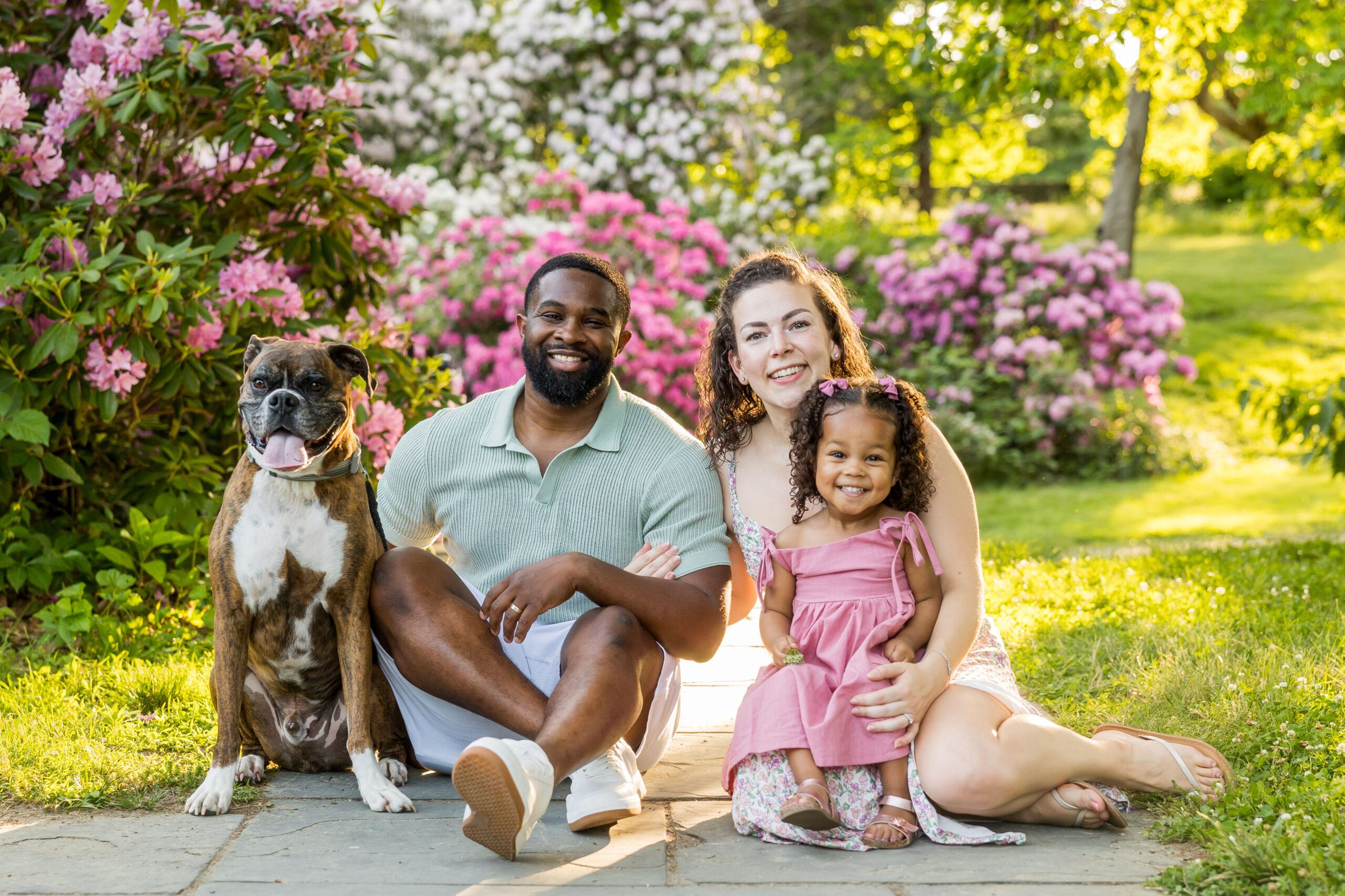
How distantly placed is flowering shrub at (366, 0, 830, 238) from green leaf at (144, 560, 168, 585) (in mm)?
7026

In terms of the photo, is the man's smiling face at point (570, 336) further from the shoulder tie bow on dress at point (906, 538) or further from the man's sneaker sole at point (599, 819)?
the man's sneaker sole at point (599, 819)

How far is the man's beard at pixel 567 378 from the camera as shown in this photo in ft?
10.8

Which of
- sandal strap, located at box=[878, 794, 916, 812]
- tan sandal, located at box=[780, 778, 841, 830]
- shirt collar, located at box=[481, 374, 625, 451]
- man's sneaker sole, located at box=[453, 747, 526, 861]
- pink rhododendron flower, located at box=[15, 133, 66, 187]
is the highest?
pink rhododendron flower, located at box=[15, 133, 66, 187]

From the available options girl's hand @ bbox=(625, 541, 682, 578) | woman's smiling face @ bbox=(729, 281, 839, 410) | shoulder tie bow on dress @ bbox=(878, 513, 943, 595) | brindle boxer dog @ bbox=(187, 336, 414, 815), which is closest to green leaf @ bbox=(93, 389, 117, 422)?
brindle boxer dog @ bbox=(187, 336, 414, 815)

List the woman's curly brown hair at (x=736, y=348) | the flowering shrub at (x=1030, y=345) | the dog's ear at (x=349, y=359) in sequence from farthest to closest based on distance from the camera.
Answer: the flowering shrub at (x=1030, y=345)
the woman's curly brown hair at (x=736, y=348)
the dog's ear at (x=349, y=359)

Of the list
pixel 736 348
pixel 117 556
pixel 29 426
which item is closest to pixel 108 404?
pixel 29 426

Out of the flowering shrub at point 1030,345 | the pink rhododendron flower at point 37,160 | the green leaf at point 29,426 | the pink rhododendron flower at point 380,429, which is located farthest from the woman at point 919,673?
the flowering shrub at point 1030,345

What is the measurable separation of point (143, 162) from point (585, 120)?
719 centimetres

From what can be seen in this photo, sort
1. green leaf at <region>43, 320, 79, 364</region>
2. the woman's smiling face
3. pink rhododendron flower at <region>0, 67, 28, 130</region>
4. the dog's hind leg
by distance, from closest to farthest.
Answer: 1. the dog's hind leg
2. the woman's smiling face
3. green leaf at <region>43, 320, 79, 364</region>
4. pink rhododendron flower at <region>0, 67, 28, 130</region>

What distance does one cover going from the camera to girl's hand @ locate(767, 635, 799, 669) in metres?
2.95

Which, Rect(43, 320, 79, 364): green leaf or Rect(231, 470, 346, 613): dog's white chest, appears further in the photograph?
Rect(43, 320, 79, 364): green leaf

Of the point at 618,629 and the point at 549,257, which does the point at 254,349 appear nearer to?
the point at 618,629

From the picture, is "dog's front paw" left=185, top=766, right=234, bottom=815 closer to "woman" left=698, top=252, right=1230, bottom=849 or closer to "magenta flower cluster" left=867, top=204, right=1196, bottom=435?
"woman" left=698, top=252, right=1230, bottom=849

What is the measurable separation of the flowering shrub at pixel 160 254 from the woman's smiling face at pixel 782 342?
1.87 meters
